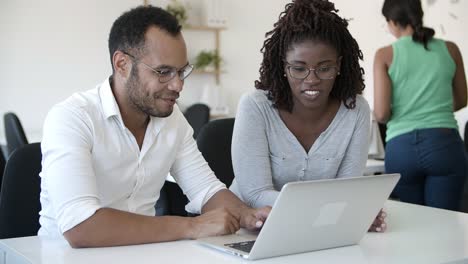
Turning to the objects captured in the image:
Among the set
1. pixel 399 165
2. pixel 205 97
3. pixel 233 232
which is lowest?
pixel 205 97

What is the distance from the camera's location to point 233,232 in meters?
1.70

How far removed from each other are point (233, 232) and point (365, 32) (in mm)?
4392

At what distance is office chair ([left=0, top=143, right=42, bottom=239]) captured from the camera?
5.99ft

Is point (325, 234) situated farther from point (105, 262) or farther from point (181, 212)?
point (181, 212)

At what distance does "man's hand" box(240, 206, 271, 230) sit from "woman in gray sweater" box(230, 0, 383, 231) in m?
0.17

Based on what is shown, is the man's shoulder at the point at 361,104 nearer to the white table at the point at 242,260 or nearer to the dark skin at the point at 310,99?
the dark skin at the point at 310,99

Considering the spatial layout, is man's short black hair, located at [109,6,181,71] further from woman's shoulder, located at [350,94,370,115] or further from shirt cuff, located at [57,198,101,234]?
woman's shoulder, located at [350,94,370,115]

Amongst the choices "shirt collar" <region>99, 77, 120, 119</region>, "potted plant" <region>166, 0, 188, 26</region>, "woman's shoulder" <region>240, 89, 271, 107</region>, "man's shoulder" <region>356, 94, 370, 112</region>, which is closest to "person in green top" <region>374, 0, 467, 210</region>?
"man's shoulder" <region>356, 94, 370, 112</region>

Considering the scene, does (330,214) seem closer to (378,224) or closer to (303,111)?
(378,224)

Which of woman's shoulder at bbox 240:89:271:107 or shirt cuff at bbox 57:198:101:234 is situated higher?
woman's shoulder at bbox 240:89:271:107

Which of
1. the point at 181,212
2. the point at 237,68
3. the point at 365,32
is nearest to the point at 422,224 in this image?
the point at 181,212

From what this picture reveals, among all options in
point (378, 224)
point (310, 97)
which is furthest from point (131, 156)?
point (378, 224)

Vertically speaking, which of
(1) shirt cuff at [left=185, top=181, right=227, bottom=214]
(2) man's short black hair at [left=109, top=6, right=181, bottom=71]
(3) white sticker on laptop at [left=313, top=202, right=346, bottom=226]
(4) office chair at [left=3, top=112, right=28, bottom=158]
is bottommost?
(4) office chair at [left=3, top=112, right=28, bottom=158]

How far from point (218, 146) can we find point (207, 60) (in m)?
3.61
